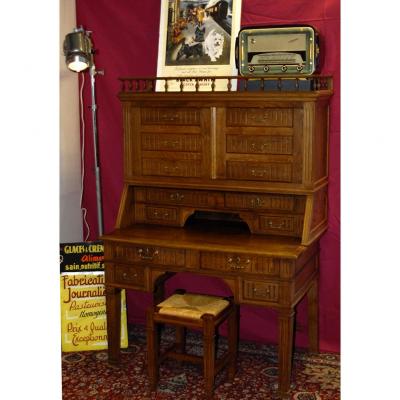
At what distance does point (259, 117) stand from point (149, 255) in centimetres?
92

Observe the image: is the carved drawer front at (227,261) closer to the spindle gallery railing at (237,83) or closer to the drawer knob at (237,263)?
the drawer knob at (237,263)

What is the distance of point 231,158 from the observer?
3.20 meters

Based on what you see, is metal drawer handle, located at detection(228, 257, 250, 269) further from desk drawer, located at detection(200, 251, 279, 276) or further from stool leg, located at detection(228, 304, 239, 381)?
stool leg, located at detection(228, 304, 239, 381)

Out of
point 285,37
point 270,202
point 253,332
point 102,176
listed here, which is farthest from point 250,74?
point 253,332

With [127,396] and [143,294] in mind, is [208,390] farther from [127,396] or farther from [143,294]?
[143,294]

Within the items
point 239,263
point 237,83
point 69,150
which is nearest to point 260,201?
point 239,263

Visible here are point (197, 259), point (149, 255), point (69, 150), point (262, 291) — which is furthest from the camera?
point (69, 150)

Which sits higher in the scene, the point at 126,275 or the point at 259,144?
the point at 259,144

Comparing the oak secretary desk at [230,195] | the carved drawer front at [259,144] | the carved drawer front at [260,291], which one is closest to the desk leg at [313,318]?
the oak secretary desk at [230,195]

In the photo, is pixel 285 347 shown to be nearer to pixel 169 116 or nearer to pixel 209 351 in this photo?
pixel 209 351

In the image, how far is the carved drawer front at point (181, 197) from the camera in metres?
3.38

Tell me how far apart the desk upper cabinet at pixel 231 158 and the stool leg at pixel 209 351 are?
63cm
